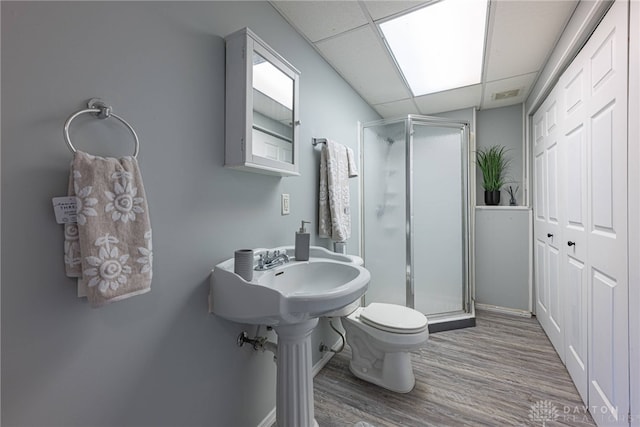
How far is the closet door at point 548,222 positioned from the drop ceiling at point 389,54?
348 millimetres

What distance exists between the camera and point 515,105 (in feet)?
9.15

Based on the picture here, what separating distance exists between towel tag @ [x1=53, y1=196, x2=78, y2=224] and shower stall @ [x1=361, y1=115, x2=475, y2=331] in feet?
6.89

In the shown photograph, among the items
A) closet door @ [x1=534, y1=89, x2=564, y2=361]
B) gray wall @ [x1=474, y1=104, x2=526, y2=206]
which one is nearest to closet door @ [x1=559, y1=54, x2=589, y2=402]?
closet door @ [x1=534, y1=89, x2=564, y2=361]

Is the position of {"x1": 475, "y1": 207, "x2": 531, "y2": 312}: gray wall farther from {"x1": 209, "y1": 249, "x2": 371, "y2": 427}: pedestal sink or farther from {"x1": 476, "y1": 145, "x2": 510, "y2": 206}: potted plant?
{"x1": 209, "y1": 249, "x2": 371, "y2": 427}: pedestal sink

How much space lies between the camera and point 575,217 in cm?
156

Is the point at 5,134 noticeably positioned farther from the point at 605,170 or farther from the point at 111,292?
the point at 605,170

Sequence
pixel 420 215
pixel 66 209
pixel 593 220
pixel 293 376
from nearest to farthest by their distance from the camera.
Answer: pixel 66 209 < pixel 293 376 < pixel 593 220 < pixel 420 215

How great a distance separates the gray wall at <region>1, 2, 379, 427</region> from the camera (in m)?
0.62

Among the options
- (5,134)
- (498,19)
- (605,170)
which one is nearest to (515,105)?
(498,19)

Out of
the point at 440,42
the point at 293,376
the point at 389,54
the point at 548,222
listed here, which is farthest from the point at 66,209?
the point at 548,222

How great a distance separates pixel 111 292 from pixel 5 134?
43 centimetres

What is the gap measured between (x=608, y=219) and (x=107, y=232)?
1938 millimetres

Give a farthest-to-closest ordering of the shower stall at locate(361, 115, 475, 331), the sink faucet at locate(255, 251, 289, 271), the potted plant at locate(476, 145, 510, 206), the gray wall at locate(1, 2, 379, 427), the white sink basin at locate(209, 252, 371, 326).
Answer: the potted plant at locate(476, 145, 510, 206) < the shower stall at locate(361, 115, 475, 331) < the sink faucet at locate(255, 251, 289, 271) < the white sink basin at locate(209, 252, 371, 326) < the gray wall at locate(1, 2, 379, 427)

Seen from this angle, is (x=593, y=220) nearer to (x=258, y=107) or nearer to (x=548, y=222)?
(x=548, y=222)
